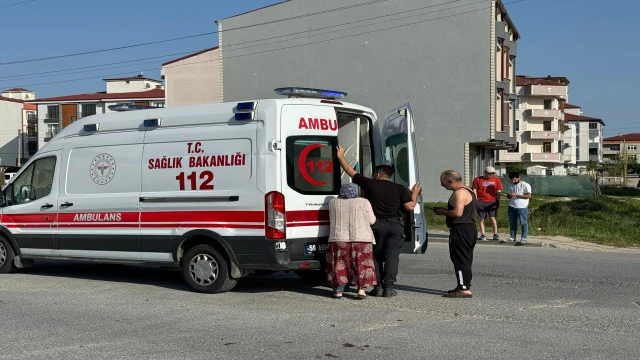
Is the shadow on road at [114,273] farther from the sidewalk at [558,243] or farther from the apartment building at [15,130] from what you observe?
the apartment building at [15,130]

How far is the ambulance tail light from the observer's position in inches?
363

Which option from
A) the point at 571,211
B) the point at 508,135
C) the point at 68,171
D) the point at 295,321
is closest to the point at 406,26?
the point at 508,135

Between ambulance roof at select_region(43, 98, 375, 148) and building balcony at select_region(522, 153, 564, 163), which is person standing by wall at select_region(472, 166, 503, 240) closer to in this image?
ambulance roof at select_region(43, 98, 375, 148)

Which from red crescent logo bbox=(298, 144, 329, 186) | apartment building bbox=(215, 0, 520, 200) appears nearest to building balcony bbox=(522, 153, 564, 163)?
apartment building bbox=(215, 0, 520, 200)

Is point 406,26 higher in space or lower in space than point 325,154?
higher

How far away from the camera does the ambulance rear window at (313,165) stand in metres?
9.38

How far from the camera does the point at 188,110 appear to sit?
1016 centimetres

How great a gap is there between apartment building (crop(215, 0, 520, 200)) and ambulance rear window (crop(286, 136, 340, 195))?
1251 inches

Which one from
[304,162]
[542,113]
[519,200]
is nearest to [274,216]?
[304,162]

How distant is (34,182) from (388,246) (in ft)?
18.7

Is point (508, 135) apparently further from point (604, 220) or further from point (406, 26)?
point (604, 220)

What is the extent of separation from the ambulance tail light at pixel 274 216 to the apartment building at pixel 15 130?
97.2 metres

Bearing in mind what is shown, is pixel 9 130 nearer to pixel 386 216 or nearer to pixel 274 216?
pixel 274 216

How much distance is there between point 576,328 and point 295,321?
9.26 feet
